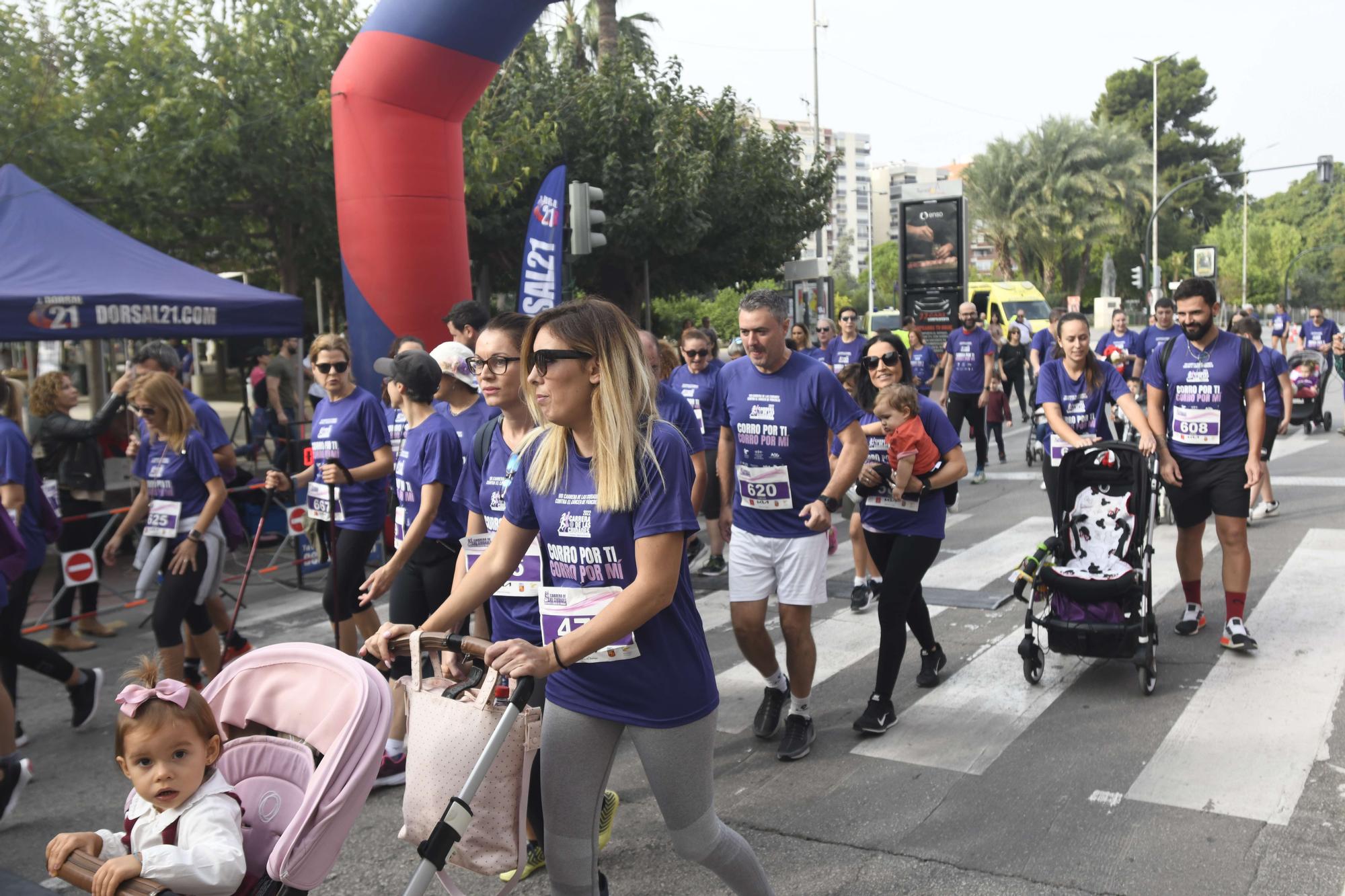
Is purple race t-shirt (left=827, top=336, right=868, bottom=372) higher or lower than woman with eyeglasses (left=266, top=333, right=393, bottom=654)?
higher

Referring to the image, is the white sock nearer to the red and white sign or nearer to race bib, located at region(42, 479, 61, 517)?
the red and white sign

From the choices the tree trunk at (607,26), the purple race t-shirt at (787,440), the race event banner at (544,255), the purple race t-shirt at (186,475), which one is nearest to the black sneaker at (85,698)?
the purple race t-shirt at (186,475)

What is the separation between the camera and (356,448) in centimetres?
560

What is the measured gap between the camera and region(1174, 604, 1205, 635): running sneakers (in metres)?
6.37

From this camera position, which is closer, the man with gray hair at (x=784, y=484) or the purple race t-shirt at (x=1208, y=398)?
the man with gray hair at (x=784, y=484)

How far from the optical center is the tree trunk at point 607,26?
2409 cm

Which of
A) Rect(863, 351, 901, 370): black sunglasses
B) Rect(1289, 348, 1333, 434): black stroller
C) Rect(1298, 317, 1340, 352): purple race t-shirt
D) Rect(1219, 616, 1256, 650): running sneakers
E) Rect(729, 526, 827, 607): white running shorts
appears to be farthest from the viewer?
Rect(1298, 317, 1340, 352): purple race t-shirt

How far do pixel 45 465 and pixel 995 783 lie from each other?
7.06 metres

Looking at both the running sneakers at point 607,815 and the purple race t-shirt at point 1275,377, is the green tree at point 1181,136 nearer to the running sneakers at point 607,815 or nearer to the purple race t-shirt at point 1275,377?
the purple race t-shirt at point 1275,377

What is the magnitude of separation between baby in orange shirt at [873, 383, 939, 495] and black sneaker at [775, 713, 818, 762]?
3.70ft

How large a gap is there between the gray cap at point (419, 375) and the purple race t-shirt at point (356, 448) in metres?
0.84

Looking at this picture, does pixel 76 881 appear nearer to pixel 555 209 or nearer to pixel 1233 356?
pixel 1233 356

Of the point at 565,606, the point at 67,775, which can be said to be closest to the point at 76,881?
the point at 565,606

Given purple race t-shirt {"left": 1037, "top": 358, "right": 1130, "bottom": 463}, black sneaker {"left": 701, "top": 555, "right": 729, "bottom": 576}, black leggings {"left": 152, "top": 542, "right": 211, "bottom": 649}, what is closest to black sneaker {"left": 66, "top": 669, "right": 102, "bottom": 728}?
black leggings {"left": 152, "top": 542, "right": 211, "bottom": 649}
